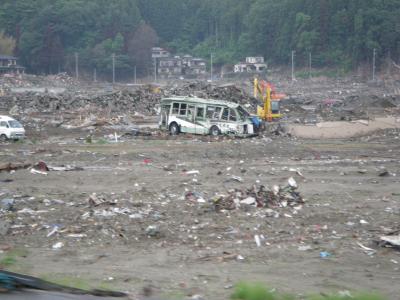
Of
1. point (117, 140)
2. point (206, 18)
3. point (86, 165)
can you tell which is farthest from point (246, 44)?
point (86, 165)

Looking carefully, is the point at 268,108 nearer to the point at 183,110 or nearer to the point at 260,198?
the point at 183,110

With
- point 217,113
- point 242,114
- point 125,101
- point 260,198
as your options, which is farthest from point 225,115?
point 260,198

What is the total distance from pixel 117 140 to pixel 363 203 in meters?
15.8

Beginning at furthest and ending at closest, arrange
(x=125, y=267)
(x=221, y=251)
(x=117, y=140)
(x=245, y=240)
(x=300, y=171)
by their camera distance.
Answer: (x=117, y=140) → (x=300, y=171) → (x=245, y=240) → (x=221, y=251) → (x=125, y=267)

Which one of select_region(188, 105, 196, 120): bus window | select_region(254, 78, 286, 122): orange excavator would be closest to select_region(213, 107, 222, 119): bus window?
select_region(188, 105, 196, 120): bus window

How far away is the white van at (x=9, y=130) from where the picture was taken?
29.7 meters

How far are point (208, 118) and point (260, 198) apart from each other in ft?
58.6

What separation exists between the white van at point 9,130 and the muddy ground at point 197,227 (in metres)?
8.54

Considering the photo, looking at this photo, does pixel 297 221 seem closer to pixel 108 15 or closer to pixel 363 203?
pixel 363 203

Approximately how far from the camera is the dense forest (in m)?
91.4

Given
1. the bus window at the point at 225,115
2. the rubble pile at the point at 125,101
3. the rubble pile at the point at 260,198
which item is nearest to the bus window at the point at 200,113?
the bus window at the point at 225,115

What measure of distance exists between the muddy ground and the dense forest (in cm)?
7359

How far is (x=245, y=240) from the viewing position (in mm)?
11602

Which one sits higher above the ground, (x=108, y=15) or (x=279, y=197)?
(x=108, y=15)
